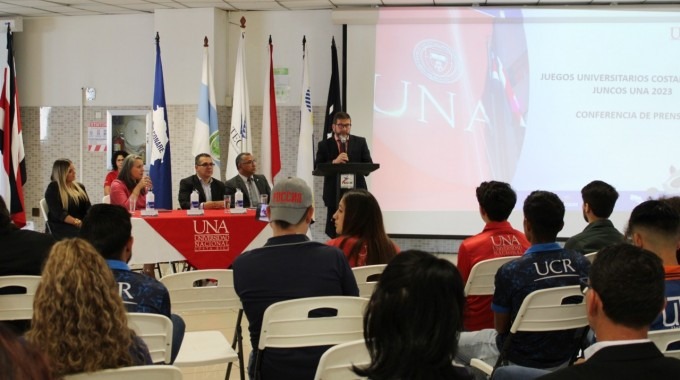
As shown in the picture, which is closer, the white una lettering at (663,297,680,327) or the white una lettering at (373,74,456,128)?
the white una lettering at (663,297,680,327)

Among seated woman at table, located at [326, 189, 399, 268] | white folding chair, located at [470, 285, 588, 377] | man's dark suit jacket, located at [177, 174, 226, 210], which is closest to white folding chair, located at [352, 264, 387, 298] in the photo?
seated woman at table, located at [326, 189, 399, 268]

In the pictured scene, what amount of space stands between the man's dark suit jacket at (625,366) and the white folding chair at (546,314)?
117 centimetres

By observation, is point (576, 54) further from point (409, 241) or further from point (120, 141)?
point (120, 141)

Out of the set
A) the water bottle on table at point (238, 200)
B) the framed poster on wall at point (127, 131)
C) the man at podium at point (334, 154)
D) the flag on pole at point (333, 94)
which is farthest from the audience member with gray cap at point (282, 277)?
the framed poster on wall at point (127, 131)

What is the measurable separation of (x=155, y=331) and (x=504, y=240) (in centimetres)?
195

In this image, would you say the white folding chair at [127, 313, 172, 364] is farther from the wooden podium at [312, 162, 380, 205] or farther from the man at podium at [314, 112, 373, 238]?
the man at podium at [314, 112, 373, 238]

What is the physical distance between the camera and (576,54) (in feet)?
27.2

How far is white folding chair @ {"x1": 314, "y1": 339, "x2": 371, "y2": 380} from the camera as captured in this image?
2.24 metres

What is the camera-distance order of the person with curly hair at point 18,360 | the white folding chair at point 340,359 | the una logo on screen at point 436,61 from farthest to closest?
the una logo on screen at point 436,61 < the white folding chair at point 340,359 < the person with curly hair at point 18,360

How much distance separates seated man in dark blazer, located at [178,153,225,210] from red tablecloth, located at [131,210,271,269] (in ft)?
2.26

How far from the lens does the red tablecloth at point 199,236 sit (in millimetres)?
5812

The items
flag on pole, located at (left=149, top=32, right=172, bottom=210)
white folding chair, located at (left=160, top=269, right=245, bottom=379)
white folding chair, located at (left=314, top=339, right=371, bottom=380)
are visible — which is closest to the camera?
white folding chair, located at (left=314, top=339, right=371, bottom=380)

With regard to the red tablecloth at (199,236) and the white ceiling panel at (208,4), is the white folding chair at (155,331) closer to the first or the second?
the red tablecloth at (199,236)

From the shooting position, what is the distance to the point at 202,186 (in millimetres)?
6930
